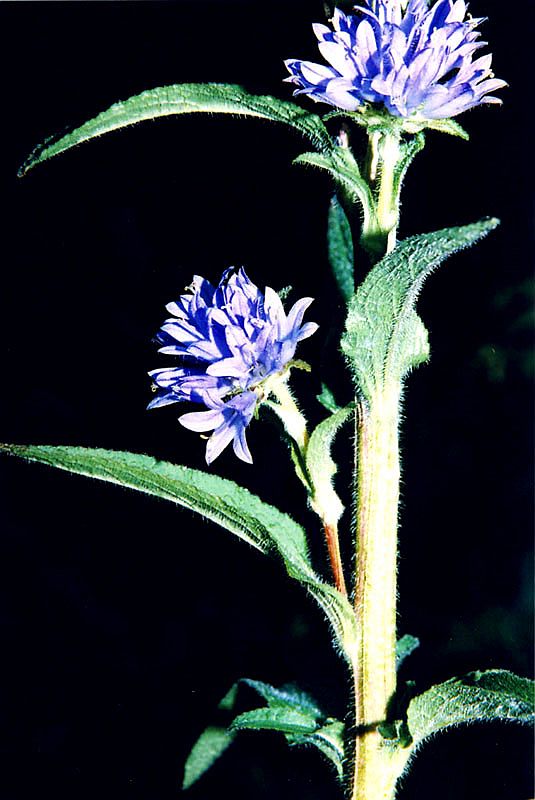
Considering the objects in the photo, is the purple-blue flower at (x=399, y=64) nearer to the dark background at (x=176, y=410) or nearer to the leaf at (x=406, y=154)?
the leaf at (x=406, y=154)

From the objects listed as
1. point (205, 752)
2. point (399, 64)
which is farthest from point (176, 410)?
point (399, 64)

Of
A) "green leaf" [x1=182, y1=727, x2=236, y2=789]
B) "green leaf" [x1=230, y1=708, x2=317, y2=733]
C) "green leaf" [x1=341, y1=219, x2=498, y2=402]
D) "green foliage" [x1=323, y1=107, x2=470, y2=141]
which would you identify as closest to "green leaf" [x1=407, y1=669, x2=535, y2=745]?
"green leaf" [x1=230, y1=708, x2=317, y2=733]

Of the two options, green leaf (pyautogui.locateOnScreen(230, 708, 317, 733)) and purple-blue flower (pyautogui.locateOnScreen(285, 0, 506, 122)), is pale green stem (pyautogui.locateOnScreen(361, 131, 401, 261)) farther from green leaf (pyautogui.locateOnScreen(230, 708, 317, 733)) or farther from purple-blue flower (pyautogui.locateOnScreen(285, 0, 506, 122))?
green leaf (pyautogui.locateOnScreen(230, 708, 317, 733))

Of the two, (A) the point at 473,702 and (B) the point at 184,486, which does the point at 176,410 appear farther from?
(A) the point at 473,702

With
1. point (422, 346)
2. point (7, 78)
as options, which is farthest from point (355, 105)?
point (7, 78)

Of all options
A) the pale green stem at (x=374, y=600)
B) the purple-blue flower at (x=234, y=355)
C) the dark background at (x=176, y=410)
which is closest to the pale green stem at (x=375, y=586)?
the pale green stem at (x=374, y=600)

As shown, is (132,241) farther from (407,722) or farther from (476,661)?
(407,722)
